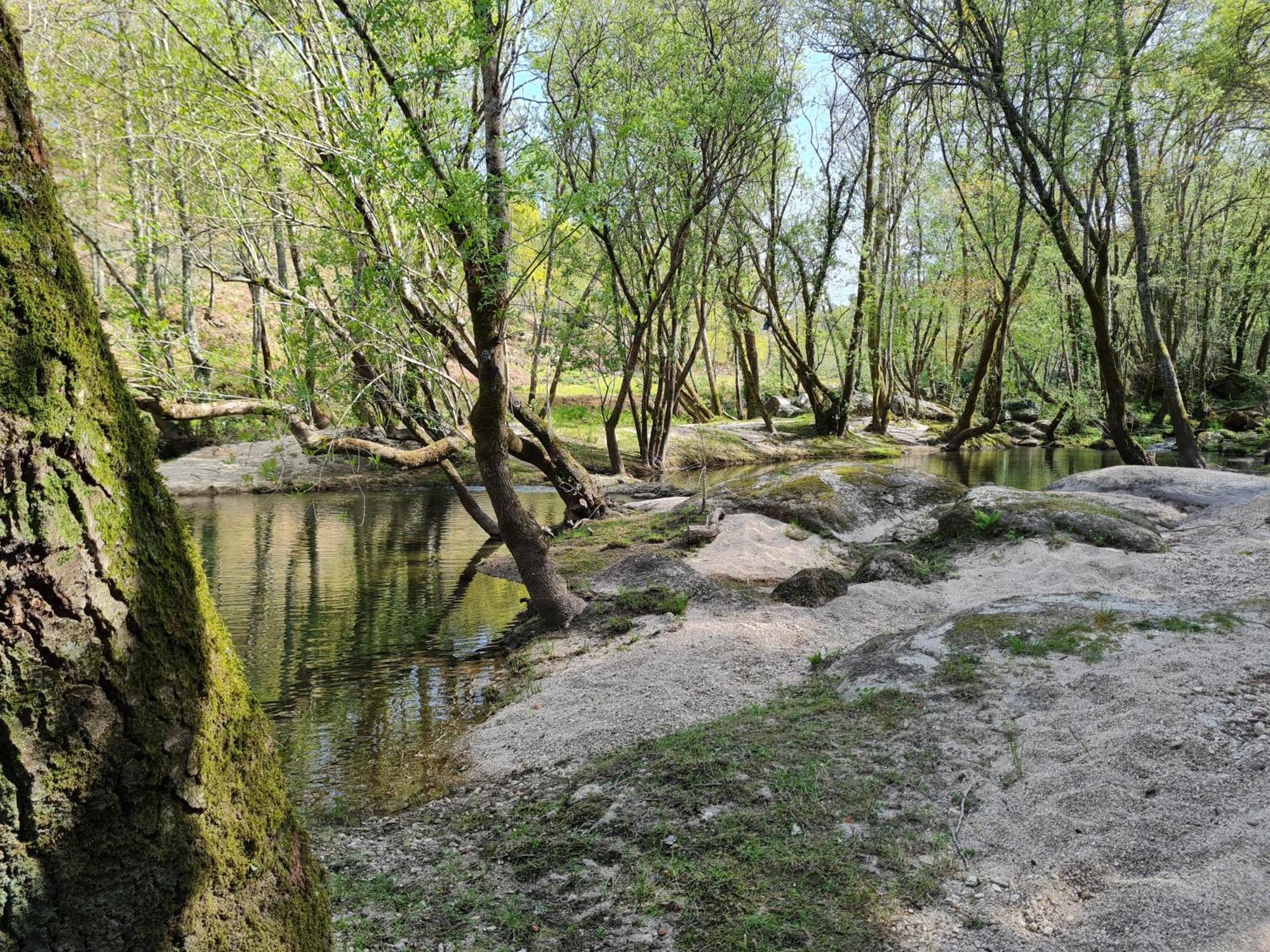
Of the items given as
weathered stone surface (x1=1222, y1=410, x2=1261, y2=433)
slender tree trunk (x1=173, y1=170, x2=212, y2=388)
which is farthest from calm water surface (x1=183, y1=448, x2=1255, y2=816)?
weathered stone surface (x1=1222, y1=410, x2=1261, y2=433)

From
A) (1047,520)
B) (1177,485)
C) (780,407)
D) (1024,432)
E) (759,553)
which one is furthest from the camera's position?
(780,407)

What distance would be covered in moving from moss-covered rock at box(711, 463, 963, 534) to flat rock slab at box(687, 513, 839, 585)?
1.66 feet

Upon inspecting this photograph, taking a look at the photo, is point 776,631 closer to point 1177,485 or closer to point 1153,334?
point 1177,485

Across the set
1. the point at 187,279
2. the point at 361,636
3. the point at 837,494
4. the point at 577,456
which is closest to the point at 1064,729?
the point at 361,636

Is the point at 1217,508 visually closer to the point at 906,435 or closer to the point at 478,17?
the point at 478,17

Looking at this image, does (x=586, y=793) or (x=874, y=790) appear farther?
(x=586, y=793)

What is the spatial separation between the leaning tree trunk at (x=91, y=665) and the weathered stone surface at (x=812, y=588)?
7.41 meters

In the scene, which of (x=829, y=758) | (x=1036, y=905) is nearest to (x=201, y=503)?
(x=829, y=758)

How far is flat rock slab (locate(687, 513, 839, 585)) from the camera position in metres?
10.8

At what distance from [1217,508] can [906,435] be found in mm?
25985

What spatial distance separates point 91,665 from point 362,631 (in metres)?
8.59

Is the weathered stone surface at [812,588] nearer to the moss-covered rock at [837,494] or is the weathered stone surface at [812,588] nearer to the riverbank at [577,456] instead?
the moss-covered rock at [837,494]

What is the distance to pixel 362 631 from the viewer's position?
10047 mm

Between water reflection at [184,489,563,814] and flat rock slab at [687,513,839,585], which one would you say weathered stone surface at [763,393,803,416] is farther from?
flat rock slab at [687,513,839,585]
